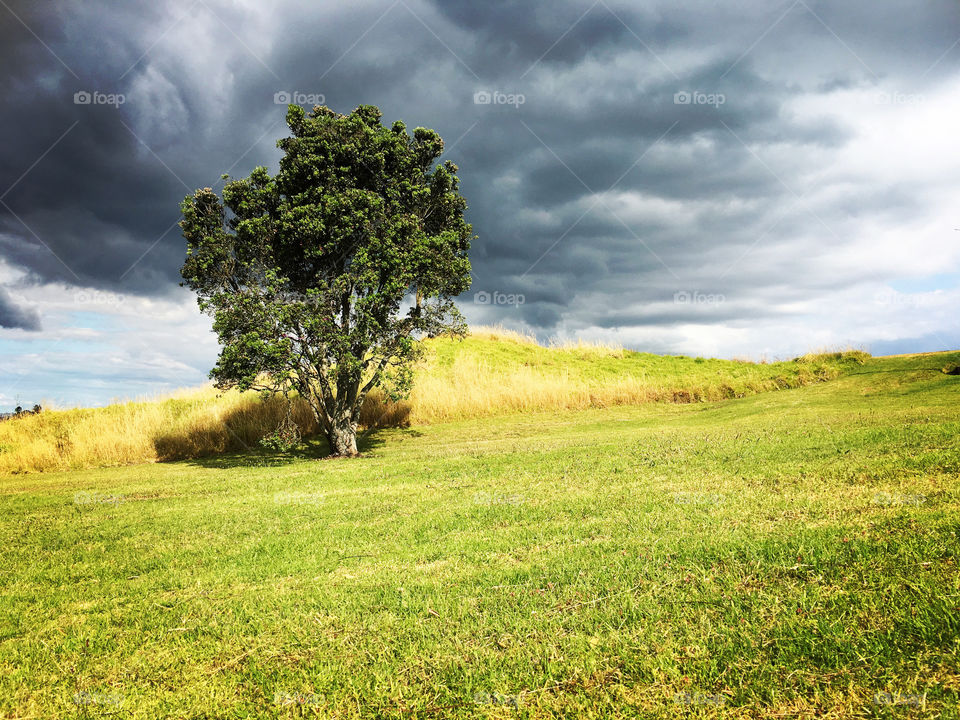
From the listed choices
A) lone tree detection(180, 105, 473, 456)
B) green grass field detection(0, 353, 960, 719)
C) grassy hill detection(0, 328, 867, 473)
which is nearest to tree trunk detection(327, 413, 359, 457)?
lone tree detection(180, 105, 473, 456)

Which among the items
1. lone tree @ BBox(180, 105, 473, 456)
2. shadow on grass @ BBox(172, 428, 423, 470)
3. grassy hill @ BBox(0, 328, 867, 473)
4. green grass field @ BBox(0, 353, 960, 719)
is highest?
lone tree @ BBox(180, 105, 473, 456)

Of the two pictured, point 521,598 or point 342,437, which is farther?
point 342,437

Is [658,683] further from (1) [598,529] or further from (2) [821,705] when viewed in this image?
(1) [598,529]

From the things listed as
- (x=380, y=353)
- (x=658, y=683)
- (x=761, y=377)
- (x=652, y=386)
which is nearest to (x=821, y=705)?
(x=658, y=683)

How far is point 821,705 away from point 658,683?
3.17 ft

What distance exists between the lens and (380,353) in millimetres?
19188

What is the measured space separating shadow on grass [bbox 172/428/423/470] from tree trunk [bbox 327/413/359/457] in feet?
1.24

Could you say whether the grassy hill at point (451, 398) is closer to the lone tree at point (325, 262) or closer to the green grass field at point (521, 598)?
the lone tree at point (325, 262)

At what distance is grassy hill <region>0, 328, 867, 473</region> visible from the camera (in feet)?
71.2

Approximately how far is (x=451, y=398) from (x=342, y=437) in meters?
9.25

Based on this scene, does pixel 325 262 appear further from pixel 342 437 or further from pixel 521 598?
pixel 521 598

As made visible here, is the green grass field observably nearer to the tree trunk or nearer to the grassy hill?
the tree trunk

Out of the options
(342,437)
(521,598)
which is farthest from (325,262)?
(521,598)

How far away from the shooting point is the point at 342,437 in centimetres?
1922
